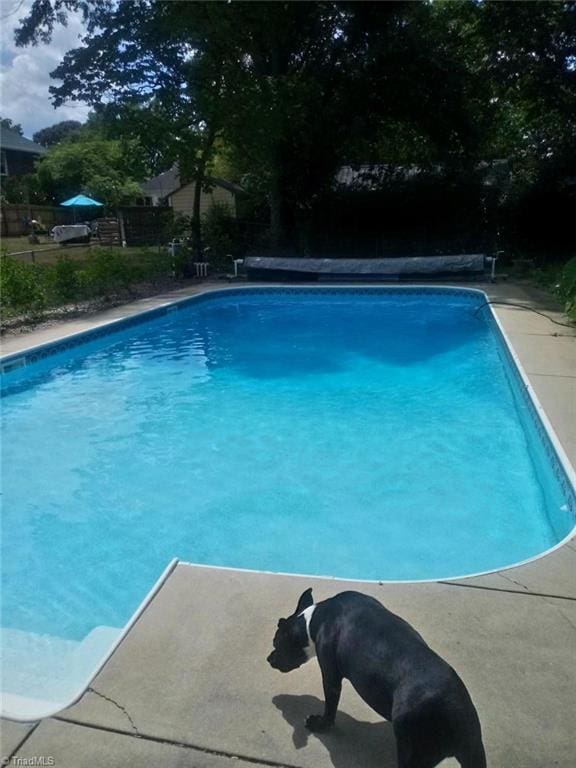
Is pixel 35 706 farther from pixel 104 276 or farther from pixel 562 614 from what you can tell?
pixel 104 276

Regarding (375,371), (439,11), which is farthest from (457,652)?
(439,11)

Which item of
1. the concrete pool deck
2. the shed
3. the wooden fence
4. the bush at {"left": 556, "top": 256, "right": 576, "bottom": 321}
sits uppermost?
the shed

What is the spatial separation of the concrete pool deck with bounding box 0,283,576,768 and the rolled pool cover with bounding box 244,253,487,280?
985 centimetres

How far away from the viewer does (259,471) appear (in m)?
4.91

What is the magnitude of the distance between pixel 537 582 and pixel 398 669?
4.14 feet

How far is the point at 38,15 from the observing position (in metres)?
12.6

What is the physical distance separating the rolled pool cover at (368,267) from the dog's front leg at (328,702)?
1104 centimetres

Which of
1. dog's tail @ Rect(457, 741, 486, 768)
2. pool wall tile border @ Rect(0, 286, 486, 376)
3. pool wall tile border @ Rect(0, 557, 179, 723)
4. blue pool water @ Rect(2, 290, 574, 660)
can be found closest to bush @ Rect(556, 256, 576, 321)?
blue pool water @ Rect(2, 290, 574, 660)

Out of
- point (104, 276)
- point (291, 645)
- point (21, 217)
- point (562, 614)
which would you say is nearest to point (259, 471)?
point (562, 614)

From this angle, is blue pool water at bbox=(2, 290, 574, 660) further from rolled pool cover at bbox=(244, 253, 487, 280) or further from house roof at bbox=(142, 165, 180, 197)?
house roof at bbox=(142, 165, 180, 197)

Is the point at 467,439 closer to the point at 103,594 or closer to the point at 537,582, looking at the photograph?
the point at 537,582

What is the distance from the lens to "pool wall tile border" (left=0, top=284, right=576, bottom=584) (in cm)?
363

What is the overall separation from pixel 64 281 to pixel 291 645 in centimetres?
942

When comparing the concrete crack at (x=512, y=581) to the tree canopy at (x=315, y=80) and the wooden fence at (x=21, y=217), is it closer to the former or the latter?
the tree canopy at (x=315, y=80)
